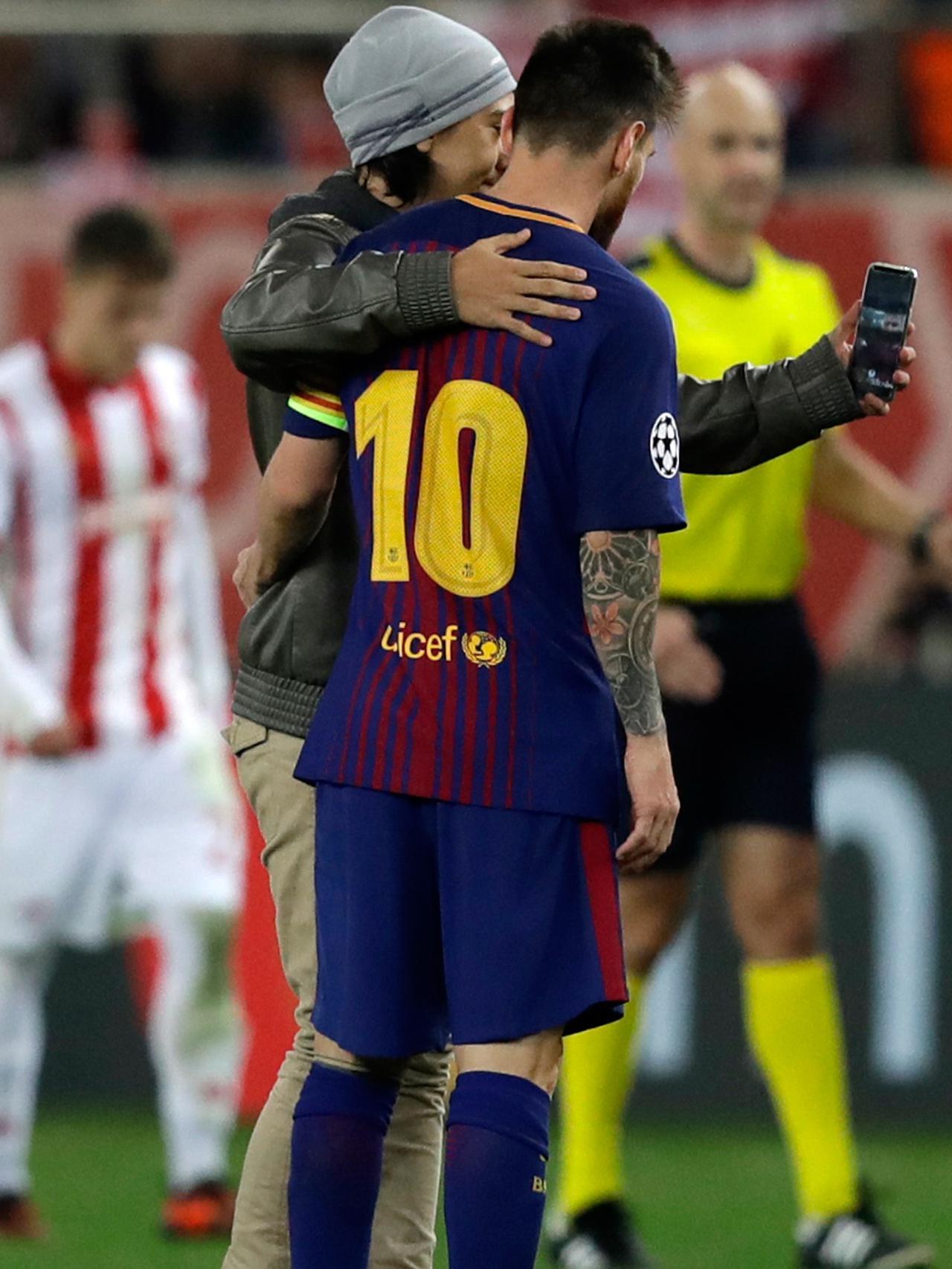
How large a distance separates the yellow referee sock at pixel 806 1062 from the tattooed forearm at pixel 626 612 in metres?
2.00

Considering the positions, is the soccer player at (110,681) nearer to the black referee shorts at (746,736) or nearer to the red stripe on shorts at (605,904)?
the black referee shorts at (746,736)

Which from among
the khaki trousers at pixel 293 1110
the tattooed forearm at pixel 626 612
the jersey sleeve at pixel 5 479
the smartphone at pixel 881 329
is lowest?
the khaki trousers at pixel 293 1110

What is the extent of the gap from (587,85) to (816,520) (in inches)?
238

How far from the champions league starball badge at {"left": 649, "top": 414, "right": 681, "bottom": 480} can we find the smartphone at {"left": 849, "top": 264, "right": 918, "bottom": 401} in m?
0.30

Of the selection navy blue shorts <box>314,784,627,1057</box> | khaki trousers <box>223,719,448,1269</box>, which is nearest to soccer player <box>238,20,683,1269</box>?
navy blue shorts <box>314,784,627,1057</box>

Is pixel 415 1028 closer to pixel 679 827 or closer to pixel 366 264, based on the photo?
pixel 366 264

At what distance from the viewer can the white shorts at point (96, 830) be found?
19.0ft

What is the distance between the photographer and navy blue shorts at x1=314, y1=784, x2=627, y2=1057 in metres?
3.26

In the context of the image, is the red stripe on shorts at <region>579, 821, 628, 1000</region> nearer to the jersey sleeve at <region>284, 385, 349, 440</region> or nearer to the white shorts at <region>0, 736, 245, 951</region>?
the jersey sleeve at <region>284, 385, 349, 440</region>

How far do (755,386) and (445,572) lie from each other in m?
0.58

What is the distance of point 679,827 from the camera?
5172 mm

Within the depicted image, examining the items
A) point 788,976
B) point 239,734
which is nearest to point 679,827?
point 788,976

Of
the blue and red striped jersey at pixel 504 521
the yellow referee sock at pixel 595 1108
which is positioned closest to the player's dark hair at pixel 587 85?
the blue and red striped jersey at pixel 504 521

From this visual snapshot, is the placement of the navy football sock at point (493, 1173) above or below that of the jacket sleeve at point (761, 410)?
below
